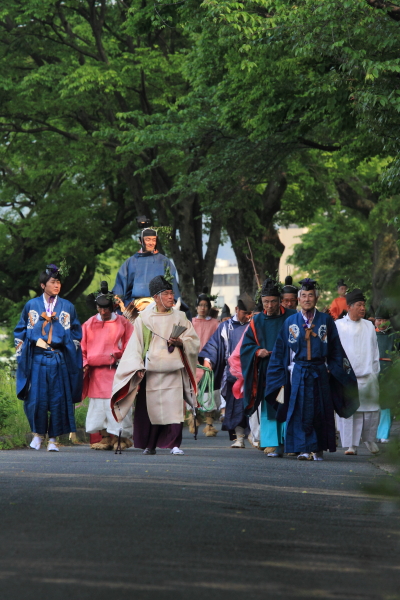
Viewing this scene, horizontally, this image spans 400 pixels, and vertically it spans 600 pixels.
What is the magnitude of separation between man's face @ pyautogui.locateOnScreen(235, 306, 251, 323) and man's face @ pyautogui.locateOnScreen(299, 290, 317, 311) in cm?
307

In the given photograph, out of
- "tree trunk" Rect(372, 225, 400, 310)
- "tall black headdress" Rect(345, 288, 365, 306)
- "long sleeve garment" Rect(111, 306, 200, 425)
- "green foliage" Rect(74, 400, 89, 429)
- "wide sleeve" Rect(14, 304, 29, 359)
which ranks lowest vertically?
"green foliage" Rect(74, 400, 89, 429)

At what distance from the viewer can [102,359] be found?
1339 cm

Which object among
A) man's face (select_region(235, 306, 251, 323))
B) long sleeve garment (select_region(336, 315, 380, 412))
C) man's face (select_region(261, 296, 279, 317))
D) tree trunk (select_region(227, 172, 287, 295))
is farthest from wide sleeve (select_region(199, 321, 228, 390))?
tree trunk (select_region(227, 172, 287, 295))

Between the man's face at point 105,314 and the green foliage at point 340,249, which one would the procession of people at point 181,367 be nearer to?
the man's face at point 105,314

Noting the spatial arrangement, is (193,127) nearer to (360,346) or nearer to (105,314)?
(105,314)

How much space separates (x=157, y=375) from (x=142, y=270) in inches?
158

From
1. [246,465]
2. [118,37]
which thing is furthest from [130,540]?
[118,37]

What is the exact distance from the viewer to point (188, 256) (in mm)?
25375

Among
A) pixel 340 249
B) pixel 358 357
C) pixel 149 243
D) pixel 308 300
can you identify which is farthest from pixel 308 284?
pixel 340 249

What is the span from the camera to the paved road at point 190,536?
4395mm

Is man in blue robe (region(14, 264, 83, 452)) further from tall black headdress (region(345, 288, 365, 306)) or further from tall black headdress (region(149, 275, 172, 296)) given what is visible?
tall black headdress (region(345, 288, 365, 306))

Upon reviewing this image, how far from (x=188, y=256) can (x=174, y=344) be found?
45.6ft

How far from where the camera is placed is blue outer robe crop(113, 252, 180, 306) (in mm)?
15297

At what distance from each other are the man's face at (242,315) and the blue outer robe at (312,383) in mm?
3036
